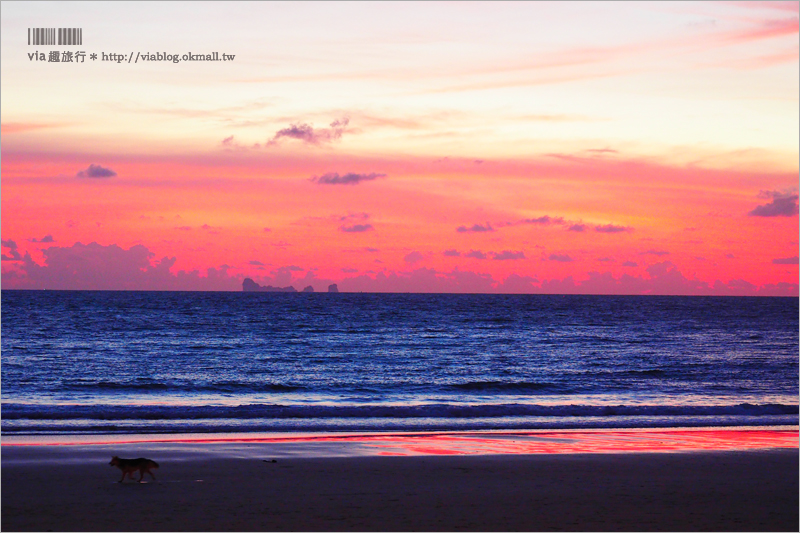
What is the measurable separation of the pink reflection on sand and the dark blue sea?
4.97 ft

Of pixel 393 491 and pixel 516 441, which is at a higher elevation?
pixel 393 491

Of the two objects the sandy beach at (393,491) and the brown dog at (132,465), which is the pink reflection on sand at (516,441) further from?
the brown dog at (132,465)

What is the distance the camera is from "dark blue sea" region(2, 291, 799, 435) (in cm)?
2098

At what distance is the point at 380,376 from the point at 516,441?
1867cm

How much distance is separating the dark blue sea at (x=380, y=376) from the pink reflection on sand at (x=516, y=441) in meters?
1.51

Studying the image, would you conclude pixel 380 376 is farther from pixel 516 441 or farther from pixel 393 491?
pixel 393 491

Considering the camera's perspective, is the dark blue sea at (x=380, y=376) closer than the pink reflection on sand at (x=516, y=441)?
No

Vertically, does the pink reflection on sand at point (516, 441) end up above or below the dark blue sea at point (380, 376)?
above

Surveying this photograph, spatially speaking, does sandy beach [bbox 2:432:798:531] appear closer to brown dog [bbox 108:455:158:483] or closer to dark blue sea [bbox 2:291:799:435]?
brown dog [bbox 108:455:158:483]

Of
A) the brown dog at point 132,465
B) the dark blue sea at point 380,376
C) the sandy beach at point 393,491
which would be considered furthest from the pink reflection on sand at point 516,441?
the brown dog at point 132,465

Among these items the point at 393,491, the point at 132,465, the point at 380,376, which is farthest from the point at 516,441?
the point at 380,376

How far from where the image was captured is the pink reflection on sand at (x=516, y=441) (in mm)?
15328

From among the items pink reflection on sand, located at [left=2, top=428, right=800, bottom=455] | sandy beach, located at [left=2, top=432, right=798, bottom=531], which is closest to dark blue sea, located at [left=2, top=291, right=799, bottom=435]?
pink reflection on sand, located at [left=2, top=428, right=800, bottom=455]

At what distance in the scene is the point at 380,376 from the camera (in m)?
34.7
